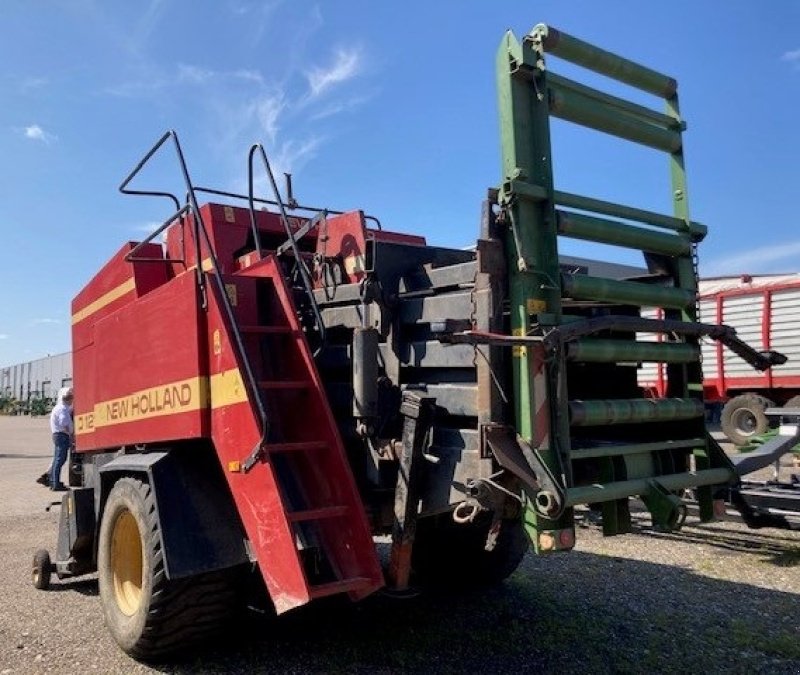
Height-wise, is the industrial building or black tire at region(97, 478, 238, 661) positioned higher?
the industrial building

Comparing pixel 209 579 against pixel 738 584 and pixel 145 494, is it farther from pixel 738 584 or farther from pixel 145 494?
pixel 738 584

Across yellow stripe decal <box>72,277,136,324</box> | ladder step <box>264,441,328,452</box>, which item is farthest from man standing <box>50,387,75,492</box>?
ladder step <box>264,441,328,452</box>

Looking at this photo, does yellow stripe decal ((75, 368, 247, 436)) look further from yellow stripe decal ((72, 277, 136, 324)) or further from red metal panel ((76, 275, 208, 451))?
yellow stripe decal ((72, 277, 136, 324))

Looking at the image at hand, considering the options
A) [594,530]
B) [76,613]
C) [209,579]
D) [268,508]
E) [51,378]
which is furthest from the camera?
[51,378]

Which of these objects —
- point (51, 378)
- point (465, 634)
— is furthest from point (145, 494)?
point (51, 378)

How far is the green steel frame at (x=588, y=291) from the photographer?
306 cm

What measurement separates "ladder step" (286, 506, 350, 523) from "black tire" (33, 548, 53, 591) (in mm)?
3114

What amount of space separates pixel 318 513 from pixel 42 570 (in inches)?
128

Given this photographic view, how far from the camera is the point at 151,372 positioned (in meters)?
4.10

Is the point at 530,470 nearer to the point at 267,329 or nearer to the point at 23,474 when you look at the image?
the point at 267,329

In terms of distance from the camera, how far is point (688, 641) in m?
4.23

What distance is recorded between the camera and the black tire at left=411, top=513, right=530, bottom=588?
16.3ft

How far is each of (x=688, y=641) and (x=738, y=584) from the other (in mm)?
1384

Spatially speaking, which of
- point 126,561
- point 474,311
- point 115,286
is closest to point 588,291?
point 474,311
